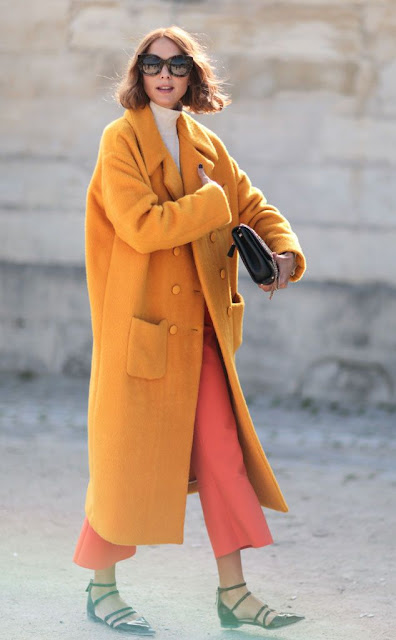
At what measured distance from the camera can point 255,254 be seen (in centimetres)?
364

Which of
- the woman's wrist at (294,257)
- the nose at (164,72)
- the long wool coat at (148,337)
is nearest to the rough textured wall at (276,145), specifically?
the woman's wrist at (294,257)

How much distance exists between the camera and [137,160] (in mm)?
3615

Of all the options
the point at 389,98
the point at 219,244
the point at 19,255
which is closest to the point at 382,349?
Result: the point at 389,98

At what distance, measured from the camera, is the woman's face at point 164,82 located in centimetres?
367

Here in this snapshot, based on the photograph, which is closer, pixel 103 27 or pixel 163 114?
pixel 163 114

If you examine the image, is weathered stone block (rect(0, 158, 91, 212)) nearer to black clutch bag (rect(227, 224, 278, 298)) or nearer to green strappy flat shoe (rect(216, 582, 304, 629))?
black clutch bag (rect(227, 224, 278, 298))

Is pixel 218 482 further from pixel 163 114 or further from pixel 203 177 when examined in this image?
pixel 163 114

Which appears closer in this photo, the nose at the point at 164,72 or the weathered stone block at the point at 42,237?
the nose at the point at 164,72

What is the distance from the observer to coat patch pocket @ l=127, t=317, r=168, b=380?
3.64 m

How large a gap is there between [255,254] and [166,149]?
0.43m

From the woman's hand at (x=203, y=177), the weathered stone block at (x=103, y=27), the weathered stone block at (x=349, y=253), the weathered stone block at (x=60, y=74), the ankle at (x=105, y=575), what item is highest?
the weathered stone block at (x=103, y=27)

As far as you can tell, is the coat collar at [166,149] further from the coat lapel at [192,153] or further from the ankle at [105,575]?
the ankle at [105,575]

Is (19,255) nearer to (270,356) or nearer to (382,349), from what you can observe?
(270,356)

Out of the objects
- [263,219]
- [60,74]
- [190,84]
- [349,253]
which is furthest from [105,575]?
[60,74]
